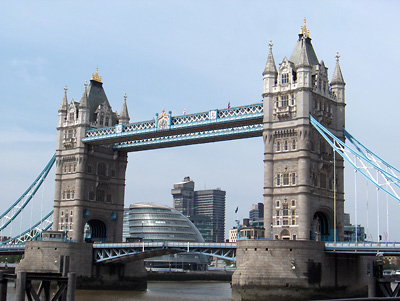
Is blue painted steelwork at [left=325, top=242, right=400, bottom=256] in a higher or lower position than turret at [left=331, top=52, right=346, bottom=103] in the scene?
lower

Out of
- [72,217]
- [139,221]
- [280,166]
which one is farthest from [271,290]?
[139,221]

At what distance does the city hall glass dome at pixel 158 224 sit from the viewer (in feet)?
485

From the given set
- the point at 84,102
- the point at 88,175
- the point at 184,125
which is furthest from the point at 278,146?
the point at 84,102

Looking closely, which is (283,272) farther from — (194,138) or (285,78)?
(194,138)

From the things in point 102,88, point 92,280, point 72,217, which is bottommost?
point 92,280

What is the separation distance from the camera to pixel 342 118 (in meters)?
73.5

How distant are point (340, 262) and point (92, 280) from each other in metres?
31.3

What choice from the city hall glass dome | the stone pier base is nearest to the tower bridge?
the stone pier base

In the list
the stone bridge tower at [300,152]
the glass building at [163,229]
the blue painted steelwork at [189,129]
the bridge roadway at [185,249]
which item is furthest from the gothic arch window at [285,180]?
the glass building at [163,229]

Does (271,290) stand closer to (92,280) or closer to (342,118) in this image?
(342,118)

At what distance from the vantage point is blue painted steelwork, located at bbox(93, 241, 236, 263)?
69375 mm

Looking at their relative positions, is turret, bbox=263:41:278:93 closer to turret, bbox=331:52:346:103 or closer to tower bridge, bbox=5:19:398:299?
tower bridge, bbox=5:19:398:299

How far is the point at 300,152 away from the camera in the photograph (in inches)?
2662

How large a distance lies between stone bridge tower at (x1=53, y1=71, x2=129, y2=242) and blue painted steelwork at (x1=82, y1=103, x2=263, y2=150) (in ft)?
7.41
